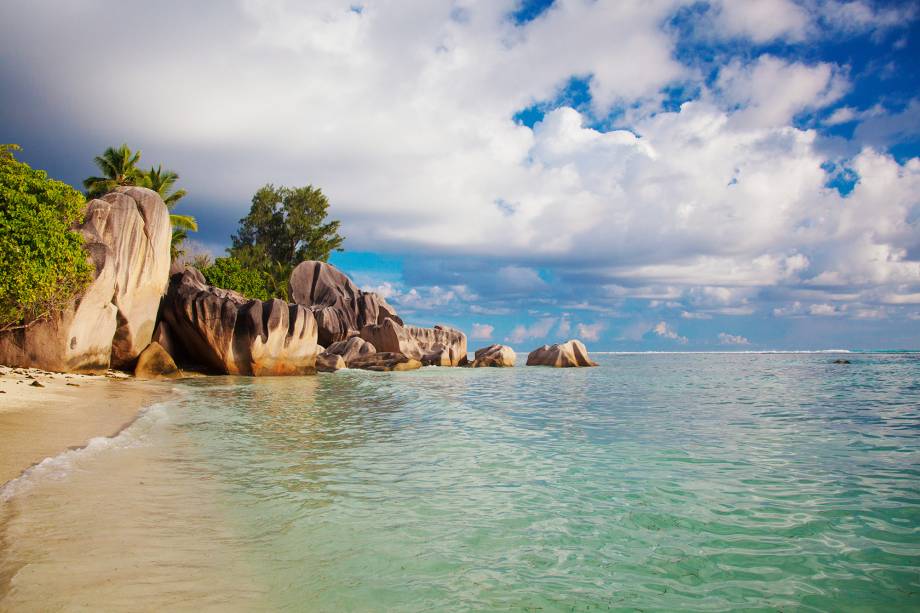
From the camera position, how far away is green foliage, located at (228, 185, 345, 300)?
5441 centimetres

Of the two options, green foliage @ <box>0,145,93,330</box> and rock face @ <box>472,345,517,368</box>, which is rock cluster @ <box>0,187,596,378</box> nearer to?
green foliage @ <box>0,145,93,330</box>

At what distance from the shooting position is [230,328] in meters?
23.5

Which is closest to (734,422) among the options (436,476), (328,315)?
(436,476)

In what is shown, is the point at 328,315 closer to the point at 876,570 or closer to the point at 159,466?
the point at 159,466

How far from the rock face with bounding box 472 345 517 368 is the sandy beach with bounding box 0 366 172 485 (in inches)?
1123

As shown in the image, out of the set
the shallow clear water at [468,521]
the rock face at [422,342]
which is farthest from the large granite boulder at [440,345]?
the shallow clear water at [468,521]

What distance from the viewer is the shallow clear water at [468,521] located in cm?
357

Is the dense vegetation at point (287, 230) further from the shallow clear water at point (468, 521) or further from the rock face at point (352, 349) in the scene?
the shallow clear water at point (468, 521)

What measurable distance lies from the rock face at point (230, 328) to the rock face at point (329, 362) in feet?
19.1

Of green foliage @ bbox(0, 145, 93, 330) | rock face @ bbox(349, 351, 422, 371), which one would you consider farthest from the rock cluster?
Answer: rock face @ bbox(349, 351, 422, 371)

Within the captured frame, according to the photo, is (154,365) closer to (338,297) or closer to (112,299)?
(112,299)

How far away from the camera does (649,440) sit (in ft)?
30.6

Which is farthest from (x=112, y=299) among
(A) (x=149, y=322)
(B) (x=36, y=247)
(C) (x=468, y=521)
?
(C) (x=468, y=521)

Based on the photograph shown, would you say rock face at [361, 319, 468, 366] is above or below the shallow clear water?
above
